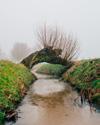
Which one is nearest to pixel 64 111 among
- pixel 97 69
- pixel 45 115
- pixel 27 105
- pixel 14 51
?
pixel 45 115

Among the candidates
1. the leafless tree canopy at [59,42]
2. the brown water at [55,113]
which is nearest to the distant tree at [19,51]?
the leafless tree canopy at [59,42]

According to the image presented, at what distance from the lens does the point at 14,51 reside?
8731 centimetres

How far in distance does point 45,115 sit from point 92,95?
10.4 ft

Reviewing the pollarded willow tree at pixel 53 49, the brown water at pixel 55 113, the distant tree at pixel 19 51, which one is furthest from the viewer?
the distant tree at pixel 19 51

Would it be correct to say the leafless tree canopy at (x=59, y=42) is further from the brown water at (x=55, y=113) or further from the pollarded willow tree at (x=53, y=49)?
the brown water at (x=55, y=113)

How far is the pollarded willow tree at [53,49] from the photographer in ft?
89.4

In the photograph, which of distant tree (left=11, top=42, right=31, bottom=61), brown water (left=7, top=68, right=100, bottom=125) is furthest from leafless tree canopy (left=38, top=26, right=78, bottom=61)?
distant tree (left=11, top=42, right=31, bottom=61)

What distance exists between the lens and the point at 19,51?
87562 mm

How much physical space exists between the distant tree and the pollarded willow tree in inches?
2098

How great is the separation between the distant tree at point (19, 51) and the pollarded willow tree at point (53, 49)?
175 ft

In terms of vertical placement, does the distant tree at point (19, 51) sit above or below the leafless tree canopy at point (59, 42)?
below

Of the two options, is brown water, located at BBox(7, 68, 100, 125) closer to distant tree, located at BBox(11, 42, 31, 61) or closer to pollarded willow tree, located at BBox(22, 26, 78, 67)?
pollarded willow tree, located at BBox(22, 26, 78, 67)

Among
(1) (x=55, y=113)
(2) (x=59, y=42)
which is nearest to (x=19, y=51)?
(2) (x=59, y=42)

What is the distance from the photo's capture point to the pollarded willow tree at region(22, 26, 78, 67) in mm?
27234
